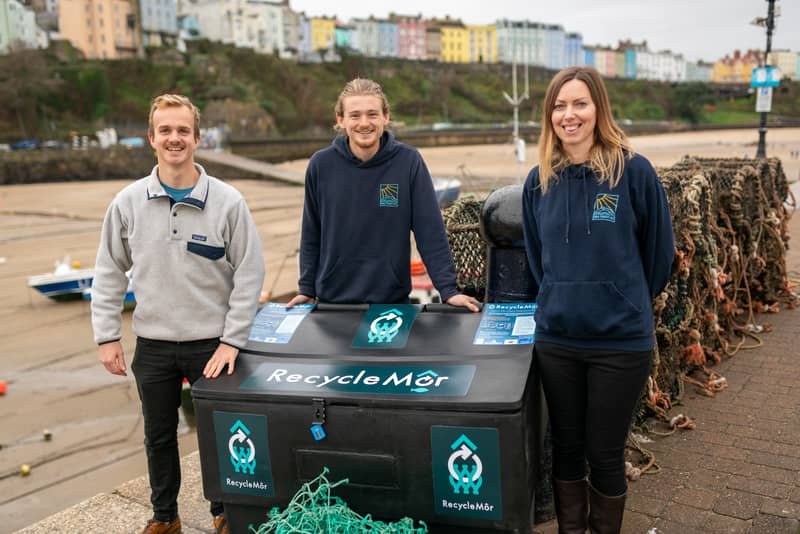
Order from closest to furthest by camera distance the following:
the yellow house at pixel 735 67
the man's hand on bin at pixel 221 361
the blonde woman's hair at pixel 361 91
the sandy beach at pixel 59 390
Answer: the man's hand on bin at pixel 221 361 → the blonde woman's hair at pixel 361 91 → the sandy beach at pixel 59 390 → the yellow house at pixel 735 67

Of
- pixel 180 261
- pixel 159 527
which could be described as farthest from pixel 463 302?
pixel 159 527

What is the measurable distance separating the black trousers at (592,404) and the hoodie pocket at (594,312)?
8 cm

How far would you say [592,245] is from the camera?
2350 mm

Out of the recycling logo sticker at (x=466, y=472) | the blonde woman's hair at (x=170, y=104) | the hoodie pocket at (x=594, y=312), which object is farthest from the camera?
the blonde woman's hair at (x=170, y=104)

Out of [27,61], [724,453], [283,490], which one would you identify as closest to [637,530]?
[724,453]

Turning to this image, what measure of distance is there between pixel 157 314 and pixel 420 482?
1.27 meters

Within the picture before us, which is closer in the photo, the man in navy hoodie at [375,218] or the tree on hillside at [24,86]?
the man in navy hoodie at [375,218]

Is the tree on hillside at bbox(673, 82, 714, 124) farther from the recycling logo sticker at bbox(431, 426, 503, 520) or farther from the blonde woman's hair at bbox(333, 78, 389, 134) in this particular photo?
the recycling logo sticker at bbox(431, 426, 503, 520)

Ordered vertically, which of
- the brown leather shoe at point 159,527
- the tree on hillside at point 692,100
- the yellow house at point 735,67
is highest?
the yellow house at point 735,67

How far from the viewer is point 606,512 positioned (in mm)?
2555

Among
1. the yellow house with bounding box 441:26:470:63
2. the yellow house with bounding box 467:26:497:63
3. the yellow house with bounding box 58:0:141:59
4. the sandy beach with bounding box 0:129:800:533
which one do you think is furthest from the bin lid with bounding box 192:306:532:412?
the yellow house with bounding box 467:26:497:63

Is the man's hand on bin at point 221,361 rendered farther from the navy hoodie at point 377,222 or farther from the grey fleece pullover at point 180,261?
the navy hoodie at point 377,222

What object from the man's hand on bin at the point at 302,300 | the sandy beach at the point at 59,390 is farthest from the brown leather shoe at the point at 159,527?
the sandy beach at the point at 59,390

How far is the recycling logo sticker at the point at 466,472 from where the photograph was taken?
6.77ft
